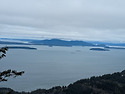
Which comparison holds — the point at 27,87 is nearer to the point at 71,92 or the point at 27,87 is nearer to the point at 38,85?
the point at 38,85

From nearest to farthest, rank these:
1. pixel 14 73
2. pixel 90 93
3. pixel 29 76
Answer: pixel 14 73, pixel 90 93, pixel 29 76

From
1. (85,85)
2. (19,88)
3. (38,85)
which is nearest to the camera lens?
(85,85)

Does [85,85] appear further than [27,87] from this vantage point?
No

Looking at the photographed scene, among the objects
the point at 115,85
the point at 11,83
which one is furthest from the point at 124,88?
the point at 11,83

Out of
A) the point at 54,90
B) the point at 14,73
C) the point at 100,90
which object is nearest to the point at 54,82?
the point at 54,90

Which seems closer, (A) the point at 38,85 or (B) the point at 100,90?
(B) the point at 100,90

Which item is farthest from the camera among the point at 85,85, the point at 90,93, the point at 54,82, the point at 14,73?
the point at 54,82

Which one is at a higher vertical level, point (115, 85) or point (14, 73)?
point (14, 73)

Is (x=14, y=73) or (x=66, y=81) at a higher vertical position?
(x=14, y=73)

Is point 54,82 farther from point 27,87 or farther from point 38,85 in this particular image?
point 27,87
